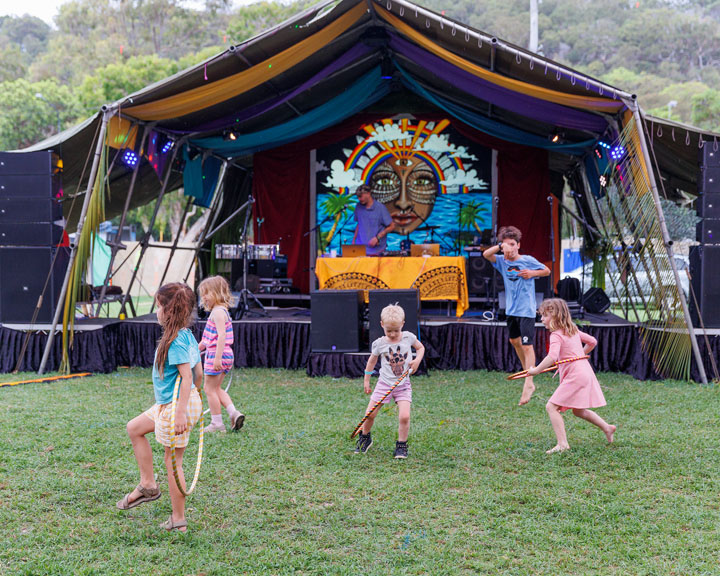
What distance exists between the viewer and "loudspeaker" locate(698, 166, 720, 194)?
8.11 meters

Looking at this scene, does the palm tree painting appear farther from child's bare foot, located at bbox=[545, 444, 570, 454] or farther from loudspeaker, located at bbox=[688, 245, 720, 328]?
child's bare foot, located at bbox=[545, 444, 570, 454]

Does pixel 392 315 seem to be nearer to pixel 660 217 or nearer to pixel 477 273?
pixel 660 217

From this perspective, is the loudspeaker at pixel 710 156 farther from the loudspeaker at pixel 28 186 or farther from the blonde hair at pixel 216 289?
the loudspeaker at pixel 28 186

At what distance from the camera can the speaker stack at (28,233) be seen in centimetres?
871

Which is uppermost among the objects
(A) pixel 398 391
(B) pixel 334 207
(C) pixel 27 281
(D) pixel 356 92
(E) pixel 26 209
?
(D) pixel 356 92

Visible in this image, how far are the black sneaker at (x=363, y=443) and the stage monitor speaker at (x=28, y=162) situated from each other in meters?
5.73

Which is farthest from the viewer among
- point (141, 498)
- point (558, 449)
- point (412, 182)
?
point (412, 182)

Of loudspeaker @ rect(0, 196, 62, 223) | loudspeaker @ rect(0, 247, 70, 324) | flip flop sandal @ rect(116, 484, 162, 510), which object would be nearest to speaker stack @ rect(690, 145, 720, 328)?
flip flop sandal @ rect(116, 484, 162, 510)

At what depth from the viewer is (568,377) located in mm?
5184

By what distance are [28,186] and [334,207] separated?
5.83m

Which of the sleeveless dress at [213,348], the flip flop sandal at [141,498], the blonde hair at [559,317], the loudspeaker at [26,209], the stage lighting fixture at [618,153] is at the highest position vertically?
the stage lighting fixture at [618,153]

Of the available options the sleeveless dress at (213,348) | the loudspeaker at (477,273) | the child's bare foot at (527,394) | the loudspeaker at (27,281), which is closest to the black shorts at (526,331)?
the child's bare foot at (527,394)

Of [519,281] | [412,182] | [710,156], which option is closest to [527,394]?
[519,281]

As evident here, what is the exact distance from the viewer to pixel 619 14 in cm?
7500
